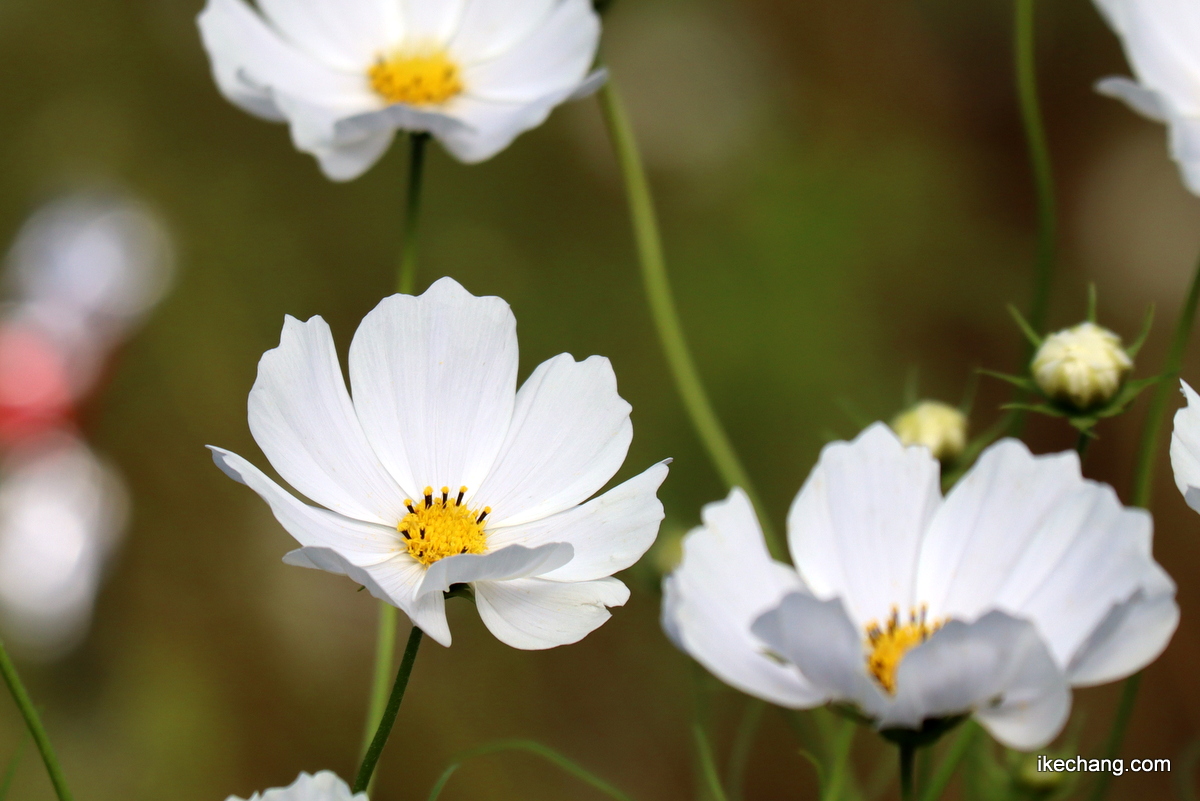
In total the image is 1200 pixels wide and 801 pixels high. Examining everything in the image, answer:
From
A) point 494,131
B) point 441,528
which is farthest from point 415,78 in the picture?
point 441,528

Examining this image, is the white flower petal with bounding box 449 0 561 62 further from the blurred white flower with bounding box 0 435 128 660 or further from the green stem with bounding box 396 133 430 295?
the blurred white flower with bounding box 0 435 128 660

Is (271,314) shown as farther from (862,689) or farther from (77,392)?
(862,689)

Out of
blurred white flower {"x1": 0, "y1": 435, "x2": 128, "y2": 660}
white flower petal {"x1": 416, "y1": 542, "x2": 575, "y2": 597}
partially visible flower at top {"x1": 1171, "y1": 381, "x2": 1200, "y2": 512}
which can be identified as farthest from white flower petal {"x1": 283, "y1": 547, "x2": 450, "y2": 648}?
blurred white flower {"x1": 0, "y1": 435, "x2": 128, "y2": 660}

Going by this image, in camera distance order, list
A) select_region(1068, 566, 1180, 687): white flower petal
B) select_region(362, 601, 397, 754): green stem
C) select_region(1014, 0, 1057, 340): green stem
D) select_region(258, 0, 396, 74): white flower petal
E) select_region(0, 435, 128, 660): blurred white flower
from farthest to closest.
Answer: select_region(0, 435, 128, 660): blurred white flower < select_region(258, 0, 396, 74): white flower petal < select_region(1014, 0, 1057, 340): green stem < select_region(362, 601, 397, 754): green stem < select_region(1068, 566, 1180, 687): white flower petal

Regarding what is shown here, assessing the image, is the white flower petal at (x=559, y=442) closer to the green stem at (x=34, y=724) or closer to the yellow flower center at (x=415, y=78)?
the green stem at (x=34, y=724)

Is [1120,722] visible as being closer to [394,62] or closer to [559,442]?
[559,442]

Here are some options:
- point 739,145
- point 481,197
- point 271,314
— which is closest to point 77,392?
point 271,314

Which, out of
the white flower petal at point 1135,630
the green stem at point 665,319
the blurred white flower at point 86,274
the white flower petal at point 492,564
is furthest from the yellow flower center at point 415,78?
the blurred white flower at point 86,274

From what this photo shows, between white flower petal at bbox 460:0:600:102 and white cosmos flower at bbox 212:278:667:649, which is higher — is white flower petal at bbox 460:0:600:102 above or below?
above

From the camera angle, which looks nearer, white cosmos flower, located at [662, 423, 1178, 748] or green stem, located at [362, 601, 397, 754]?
white cosmos flower, located at [662, 423, 1178, 748]
